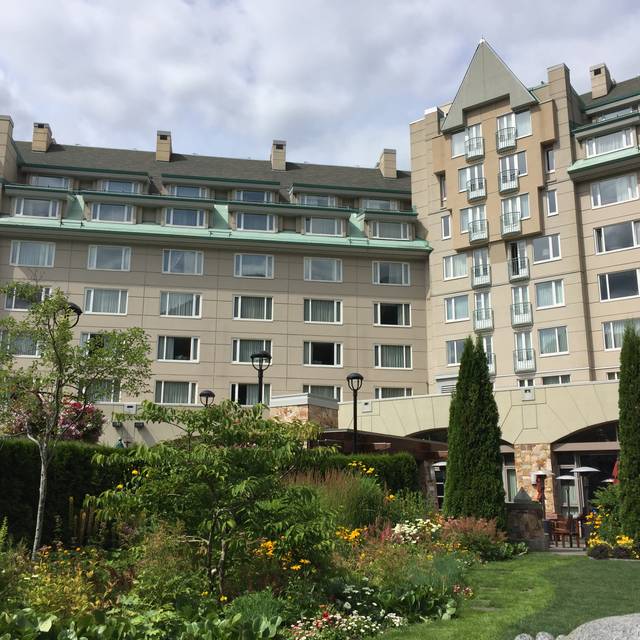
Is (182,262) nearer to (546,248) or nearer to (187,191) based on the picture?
(187,191)

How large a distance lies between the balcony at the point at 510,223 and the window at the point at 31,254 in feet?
82.6

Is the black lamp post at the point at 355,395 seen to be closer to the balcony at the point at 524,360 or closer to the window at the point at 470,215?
the balcony at the point at 524,360

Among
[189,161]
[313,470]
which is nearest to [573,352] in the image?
[313,470]

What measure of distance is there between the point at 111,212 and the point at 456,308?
20839mm

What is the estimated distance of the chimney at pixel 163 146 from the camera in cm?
4845

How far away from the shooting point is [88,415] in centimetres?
2055

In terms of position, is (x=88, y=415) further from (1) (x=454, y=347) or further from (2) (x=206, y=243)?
(1) (x=454, y=347)

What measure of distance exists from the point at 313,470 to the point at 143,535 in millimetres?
5338

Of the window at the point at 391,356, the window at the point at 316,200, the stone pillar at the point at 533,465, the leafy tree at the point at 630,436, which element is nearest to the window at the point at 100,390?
the leafy tree at the point at 630,436

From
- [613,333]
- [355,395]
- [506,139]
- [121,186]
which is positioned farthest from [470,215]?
[355,395]

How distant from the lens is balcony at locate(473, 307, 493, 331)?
38781 mm

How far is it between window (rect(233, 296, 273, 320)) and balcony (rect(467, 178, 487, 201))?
43.0 ft

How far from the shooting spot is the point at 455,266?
41188mm

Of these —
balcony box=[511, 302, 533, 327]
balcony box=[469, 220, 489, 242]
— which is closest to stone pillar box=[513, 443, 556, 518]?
balcony box=[511, 302, 533, 327]
